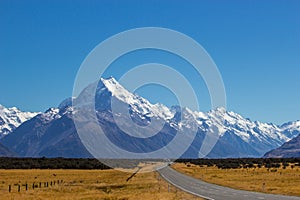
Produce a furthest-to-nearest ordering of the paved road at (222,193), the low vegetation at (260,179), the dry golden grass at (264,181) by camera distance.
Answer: the low vegetation at (260,179), the dry golden grass at (264,181), the paved road at (222,193)

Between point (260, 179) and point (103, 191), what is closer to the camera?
point (103, 191)

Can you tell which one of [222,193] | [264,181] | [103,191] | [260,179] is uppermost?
[260,179]

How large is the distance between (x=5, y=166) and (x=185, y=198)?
123 m

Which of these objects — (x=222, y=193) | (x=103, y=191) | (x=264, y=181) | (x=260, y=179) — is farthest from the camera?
Answer: (x=260, y=179)

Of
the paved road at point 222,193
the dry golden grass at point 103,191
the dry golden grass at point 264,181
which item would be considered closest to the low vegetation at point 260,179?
the dry golden grass at point 264,181

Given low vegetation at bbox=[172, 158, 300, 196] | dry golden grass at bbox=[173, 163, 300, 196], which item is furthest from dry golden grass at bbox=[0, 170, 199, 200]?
low vegetation at bbox=[172, 158, 300, 196]

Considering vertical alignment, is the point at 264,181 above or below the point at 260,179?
below

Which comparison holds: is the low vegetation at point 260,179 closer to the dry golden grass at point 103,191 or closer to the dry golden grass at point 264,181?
the dry golden grass at point 264,181

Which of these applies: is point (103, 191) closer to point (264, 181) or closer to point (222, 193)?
point (222, 193)

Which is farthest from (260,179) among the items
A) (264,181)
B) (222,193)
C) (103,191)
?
(103,191)

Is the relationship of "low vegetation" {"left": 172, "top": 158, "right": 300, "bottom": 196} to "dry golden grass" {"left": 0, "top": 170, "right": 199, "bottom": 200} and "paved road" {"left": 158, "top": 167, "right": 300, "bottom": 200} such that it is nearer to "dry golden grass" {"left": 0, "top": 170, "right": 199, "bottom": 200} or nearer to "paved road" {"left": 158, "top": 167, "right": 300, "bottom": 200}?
"paved road" {"left": 158, "top": 167, "right": 300, "bottom": 200}

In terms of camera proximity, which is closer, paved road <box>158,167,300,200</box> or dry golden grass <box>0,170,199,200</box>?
paved road <box>158,167,300,200</box>

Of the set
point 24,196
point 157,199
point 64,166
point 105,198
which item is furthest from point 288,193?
point 64,166

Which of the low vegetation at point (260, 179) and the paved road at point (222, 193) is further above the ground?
the low vegetation at point (260, 179)
